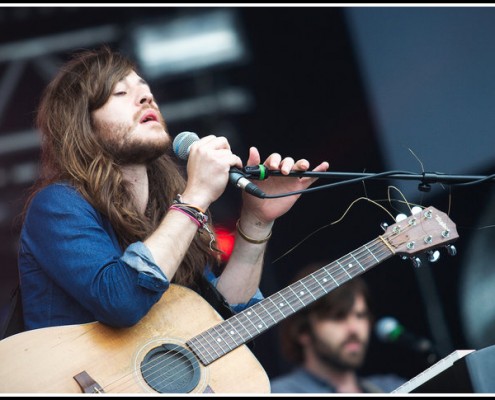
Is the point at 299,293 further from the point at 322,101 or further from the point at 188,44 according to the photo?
the point at 188,44

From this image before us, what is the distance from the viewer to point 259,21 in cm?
392

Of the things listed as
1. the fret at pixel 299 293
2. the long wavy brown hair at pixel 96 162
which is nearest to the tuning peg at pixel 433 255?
the fret at pixel 299 293

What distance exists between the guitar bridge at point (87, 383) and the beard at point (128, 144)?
2.29ft

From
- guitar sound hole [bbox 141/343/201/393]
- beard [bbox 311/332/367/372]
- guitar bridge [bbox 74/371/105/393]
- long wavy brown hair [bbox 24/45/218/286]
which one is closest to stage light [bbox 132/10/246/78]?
long wavy brown hair [bbox 24/45/218/286]

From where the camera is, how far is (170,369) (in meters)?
2.07

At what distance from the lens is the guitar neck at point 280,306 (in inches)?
83.6

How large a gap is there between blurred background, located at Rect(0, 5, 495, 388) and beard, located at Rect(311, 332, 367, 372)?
1.32 ft

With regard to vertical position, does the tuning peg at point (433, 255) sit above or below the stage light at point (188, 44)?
below

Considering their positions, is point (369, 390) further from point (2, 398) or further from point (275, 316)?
point (2, 398)

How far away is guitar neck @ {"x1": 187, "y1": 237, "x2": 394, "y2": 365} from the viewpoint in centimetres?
212

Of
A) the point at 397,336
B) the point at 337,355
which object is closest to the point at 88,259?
the point at 337,355

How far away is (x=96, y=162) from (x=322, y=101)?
1.79 metres

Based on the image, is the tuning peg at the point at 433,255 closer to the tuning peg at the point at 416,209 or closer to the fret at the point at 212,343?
the tuning peg at the point at 416,209

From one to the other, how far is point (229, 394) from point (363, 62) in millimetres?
2198
